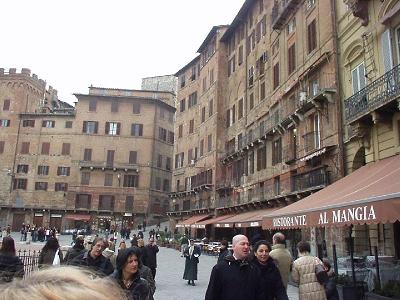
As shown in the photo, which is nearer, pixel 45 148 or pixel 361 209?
pixel 361 209

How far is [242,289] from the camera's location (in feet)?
15.4

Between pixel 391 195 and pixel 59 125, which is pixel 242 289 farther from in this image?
pixel 59 125

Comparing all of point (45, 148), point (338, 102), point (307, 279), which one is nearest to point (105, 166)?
point (45, 148)

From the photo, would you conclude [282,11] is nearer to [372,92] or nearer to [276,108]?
[276,108]

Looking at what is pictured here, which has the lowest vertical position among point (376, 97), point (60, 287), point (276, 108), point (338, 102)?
point (60, 287)

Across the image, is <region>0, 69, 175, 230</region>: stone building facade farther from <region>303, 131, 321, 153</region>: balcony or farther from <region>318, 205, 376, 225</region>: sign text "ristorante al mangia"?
<region>318, 205, 376, 225</region>: sign text "ristorante al mangia"

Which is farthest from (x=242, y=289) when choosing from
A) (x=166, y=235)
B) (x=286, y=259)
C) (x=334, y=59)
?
(x=166, y=235)

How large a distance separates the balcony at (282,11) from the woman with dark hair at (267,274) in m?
20.7

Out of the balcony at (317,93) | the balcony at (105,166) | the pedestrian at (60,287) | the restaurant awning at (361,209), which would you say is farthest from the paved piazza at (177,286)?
the balcony at (105,166)

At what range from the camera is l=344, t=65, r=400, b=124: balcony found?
1251 centimetres

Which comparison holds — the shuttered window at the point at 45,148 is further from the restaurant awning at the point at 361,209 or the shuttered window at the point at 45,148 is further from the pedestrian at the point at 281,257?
the pedestrian at the point at 281,257

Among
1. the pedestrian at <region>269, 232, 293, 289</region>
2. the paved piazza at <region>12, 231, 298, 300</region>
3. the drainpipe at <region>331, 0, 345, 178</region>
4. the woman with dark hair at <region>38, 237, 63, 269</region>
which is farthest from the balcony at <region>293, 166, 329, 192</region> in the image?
the woman with dark hair at <region>38, 237, 63, 269</region>

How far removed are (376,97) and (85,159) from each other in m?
46.8

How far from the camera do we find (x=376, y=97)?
1346cm
